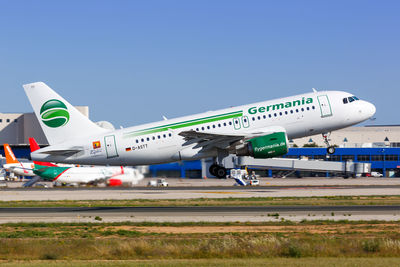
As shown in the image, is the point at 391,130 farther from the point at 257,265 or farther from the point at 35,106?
the point at 257,265

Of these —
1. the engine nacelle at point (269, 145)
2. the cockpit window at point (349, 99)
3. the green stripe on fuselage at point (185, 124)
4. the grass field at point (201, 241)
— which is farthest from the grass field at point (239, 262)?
the cockpit window at point (349, 99)

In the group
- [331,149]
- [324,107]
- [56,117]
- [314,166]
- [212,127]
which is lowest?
[314,166]

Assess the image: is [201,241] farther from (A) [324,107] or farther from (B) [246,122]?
(A) [324,107]

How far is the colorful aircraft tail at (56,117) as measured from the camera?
187 ft

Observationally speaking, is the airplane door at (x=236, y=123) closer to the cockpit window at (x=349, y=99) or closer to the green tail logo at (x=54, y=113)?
the cockpit window at (x=349, y=99)

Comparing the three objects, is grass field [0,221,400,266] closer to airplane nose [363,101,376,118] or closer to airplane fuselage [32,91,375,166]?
airplane fuselage [32,91,375,166]

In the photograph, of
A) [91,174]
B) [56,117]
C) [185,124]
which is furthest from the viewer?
[91,174]

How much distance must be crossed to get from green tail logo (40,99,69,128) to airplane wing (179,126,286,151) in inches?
478

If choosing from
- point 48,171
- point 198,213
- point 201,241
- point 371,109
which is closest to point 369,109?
point 371,109

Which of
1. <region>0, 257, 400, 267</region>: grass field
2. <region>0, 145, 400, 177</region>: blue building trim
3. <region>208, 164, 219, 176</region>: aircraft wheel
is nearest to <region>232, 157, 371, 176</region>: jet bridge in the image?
<region>0, 145, 400, 177</region>: blue building trim

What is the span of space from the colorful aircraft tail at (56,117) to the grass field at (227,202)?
6192mm

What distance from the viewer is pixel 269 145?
5288cm

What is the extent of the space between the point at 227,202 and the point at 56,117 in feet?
58.8

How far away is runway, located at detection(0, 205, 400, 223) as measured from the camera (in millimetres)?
40438
